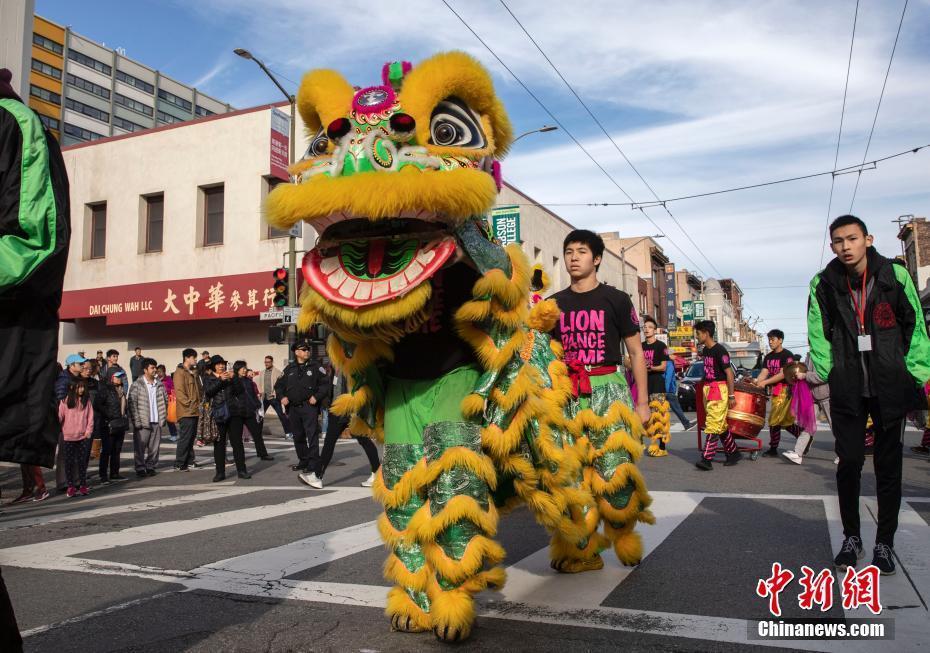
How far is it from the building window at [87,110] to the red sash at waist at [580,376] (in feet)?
281

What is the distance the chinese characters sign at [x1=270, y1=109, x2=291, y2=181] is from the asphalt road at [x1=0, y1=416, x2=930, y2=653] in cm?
1505

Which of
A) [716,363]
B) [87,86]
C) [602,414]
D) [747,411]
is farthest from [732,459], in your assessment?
[87,86]

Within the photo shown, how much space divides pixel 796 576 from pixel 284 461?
9569 mm

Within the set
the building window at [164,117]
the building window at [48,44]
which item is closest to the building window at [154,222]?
the building window at [48,44]

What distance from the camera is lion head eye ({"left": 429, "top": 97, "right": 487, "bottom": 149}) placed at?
305cm

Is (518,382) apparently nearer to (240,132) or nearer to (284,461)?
(284,461)

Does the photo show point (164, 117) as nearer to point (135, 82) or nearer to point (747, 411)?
point (135, 82)

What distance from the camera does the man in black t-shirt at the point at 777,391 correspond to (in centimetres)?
1005

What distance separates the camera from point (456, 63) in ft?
10.1

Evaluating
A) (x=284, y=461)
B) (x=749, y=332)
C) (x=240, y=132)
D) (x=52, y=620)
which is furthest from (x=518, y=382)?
(x=749, y=332)

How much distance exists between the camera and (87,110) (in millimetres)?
78312

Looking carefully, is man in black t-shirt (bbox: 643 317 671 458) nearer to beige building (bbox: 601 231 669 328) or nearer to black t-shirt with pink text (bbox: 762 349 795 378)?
black t-shirt with pink text (bbox: 762 349 795 378)

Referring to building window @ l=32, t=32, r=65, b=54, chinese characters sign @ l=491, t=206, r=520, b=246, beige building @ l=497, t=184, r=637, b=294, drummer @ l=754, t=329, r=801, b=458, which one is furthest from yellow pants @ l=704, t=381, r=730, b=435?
building window @ l=32, t=32, r=65, b=54

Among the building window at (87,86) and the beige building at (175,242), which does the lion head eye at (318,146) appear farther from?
the building window at (87,86)
